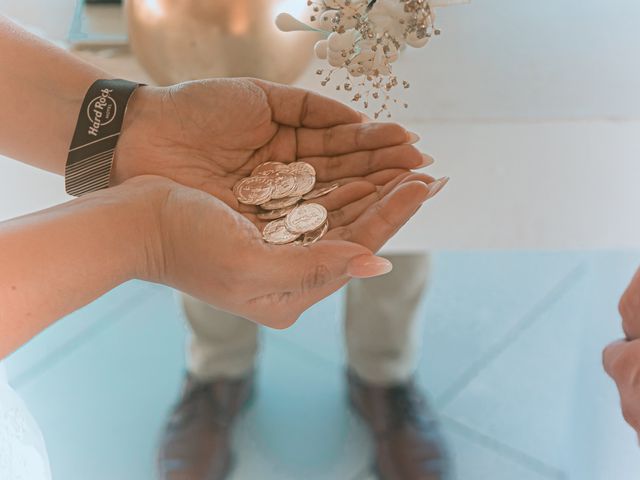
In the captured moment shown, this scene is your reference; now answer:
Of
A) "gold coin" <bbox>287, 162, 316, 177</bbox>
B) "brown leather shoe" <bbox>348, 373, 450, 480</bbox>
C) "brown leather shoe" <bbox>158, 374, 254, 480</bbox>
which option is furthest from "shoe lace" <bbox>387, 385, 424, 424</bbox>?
"gold coin" <bbox>287, 162, 316, 177</bbox>

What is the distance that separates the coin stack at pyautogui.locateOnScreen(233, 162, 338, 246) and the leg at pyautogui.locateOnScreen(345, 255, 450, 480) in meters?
0.29

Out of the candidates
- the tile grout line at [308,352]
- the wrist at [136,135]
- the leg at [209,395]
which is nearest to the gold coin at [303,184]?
the wrist at [136,135]

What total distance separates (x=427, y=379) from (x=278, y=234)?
1.71 feet

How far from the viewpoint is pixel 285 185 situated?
21.9 inches

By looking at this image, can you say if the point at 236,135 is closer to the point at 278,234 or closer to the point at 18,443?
the point at 278,234

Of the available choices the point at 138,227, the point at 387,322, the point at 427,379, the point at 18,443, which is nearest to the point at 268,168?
the point at 138,227

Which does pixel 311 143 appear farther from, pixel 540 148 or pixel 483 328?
pixel 483 328

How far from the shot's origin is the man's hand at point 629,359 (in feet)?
1.59

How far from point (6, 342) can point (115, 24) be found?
13.3 inches

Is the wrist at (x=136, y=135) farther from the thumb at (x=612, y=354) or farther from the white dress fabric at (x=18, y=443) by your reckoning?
the thumb at (x=612, y=354)

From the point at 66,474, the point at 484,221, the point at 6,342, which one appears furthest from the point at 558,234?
the point at 66,474

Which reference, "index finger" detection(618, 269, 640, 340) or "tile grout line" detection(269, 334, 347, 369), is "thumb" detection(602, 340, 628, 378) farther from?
"tile grout line" detection(269, 334, 347, 369)

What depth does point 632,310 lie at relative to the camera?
0.53 meters

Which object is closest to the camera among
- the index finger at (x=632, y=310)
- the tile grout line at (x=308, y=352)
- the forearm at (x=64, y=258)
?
the forearm at (x=64, y=258)
